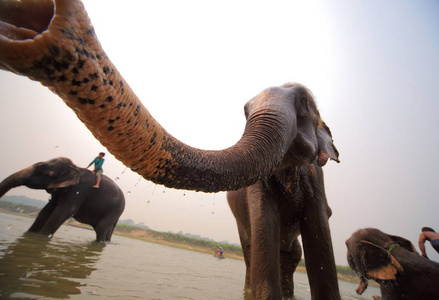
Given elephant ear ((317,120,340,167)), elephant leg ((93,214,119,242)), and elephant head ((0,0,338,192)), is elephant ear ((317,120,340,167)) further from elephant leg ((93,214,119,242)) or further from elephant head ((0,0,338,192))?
elephant leg ((93,214,119,242))

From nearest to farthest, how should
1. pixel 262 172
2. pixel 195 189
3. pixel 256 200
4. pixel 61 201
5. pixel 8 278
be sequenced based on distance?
pixel 195 189, pixel 262 172, pixel 8 278, pixel 256 200, pixel 61 201

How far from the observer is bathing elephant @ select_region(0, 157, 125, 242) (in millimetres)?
8677

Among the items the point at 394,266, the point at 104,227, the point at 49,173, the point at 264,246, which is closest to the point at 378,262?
the point at 394,266

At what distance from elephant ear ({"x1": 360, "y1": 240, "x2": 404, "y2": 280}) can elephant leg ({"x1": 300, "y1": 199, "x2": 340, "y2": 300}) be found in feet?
6.41

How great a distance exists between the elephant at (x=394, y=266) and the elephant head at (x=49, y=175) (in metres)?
10.2

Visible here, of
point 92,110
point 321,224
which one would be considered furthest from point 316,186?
point 92,110

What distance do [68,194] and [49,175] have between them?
1048 mm

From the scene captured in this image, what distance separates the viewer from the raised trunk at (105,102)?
34.2 inches

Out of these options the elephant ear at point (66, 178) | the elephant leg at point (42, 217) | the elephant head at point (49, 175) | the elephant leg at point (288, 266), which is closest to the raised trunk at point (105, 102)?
the elephant leg at point (288, 266)

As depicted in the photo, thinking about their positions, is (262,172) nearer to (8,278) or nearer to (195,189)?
(195,189)

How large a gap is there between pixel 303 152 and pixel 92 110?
2730 mm

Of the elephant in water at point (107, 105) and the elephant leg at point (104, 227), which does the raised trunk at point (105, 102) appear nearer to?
the elephant in water at point (107, 105)

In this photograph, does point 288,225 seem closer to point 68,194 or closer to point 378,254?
point 378,254

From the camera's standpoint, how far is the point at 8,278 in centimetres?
249
